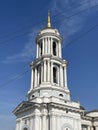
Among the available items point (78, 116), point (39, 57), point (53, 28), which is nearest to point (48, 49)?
point (39, 57)

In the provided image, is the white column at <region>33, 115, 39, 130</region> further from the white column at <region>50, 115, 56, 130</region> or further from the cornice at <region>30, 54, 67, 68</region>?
the cornice at <region>30, 54, 67, 68</region>

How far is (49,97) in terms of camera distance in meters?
42.1

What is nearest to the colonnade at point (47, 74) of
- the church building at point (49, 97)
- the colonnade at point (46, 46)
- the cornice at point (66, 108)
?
the church building at point (49, 97)

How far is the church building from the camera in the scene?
40.9m

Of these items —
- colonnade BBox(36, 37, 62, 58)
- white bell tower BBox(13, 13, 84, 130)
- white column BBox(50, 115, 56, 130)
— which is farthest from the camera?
colonnade BBox(36, 37, 62, 58)

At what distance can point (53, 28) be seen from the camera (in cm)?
5097

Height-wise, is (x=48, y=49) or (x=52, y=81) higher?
(x=48, y=49)

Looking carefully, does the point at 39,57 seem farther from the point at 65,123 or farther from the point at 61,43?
the point at 65,123

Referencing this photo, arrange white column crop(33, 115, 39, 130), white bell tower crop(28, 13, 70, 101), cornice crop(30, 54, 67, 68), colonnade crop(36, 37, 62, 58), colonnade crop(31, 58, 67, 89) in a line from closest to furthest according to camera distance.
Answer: white column crop(33, 115, 39, 130), white bell tower crop(28, 13, 70, 101), colonnade crop(31, 58, 67, 89), cornice crop(30, 54, 67, 68), colonnade crop(36, 37, 62, 58)

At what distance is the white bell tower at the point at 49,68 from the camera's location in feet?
146

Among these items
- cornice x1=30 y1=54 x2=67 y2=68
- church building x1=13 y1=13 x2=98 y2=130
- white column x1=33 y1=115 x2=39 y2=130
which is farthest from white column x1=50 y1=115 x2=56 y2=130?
cornice x1=30 y1=54 x2=67 y2=68

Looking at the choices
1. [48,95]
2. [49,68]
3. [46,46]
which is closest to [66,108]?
[48,95]

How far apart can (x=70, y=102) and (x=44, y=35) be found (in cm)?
1319

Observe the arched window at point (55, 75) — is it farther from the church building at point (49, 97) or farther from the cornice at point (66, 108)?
the cornice at point (66, 108)
